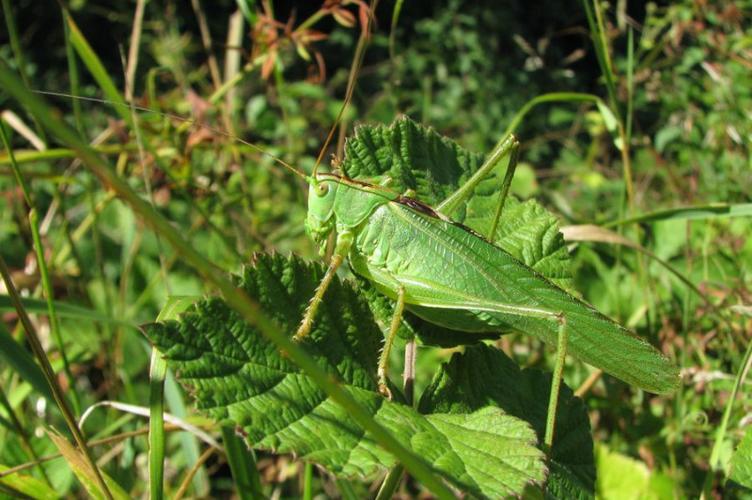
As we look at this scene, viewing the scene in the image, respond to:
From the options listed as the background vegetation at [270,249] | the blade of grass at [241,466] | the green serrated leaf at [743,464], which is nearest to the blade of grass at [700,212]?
the background vegetation at [270,249]

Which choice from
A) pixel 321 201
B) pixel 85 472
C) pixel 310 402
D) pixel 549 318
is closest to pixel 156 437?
pixel 85 472

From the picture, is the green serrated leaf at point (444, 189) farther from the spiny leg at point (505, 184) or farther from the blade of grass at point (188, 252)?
the blade of grass at point (188, 252)

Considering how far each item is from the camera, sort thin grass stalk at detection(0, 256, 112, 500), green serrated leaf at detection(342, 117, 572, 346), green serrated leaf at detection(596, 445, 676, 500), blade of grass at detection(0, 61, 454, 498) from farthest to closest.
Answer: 1. green serrated leaf at detection(596, 445, 676, 500)
2. green serrated leaf at detection(342, 117, 572, 346)
3. thin grass stalk at detection(0, 256, 112, 500)
4. blade of grass at detection(0, 61, 454, 498)

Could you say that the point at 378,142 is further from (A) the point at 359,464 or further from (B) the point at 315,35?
(B) the point at 315,35

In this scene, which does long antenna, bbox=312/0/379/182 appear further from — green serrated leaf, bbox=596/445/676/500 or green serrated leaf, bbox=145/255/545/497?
green serrated leaf, bbox=596/445/676/500

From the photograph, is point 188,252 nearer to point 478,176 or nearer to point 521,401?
point 521,401

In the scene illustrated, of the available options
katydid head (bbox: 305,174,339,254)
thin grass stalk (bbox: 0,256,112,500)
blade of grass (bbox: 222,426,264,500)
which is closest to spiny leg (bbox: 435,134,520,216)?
katydid head (bbox: 305,174,339,254)

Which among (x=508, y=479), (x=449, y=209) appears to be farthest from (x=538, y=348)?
(x=508, y=479)
